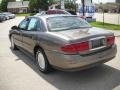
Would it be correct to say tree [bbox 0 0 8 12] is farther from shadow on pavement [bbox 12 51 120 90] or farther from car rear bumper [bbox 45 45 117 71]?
car rear bumper [bbox 45 45 117 71]

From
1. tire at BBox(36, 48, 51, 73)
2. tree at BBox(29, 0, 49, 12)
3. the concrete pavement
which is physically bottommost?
the concrete pavement

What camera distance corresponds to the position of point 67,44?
5.04 m

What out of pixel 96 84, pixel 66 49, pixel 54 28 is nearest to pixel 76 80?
pixel 96 84

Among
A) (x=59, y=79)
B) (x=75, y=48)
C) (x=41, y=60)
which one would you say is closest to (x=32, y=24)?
(x=41, y=60)

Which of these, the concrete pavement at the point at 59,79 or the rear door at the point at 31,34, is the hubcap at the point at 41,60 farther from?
the rear door at the point at 31,34

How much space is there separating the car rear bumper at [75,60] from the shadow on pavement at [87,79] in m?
0.39

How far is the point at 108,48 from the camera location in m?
5.61

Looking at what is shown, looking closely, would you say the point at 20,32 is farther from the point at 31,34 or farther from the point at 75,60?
the point at 75,60

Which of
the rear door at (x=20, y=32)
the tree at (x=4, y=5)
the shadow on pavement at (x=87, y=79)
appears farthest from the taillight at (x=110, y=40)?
the tree at (x=4, y=5)

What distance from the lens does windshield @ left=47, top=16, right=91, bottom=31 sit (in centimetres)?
610

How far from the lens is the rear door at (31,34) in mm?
6502

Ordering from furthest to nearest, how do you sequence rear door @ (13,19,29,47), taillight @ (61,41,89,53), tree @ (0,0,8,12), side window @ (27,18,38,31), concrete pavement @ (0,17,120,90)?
tree @ (0,0,8,12), rear door @ (13,19,29,47), side window @ (27,18,38,31), concrete pavement @ (0,17,120,90), taillight @ (61,41,89,53)

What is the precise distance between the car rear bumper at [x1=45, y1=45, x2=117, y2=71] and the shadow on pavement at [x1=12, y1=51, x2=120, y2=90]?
393 mm

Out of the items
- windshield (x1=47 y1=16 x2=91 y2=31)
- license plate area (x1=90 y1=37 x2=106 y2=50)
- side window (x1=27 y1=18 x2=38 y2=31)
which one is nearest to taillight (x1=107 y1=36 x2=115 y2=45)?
license plate area (x1=90 y1=37 x2=106 y2=50)
